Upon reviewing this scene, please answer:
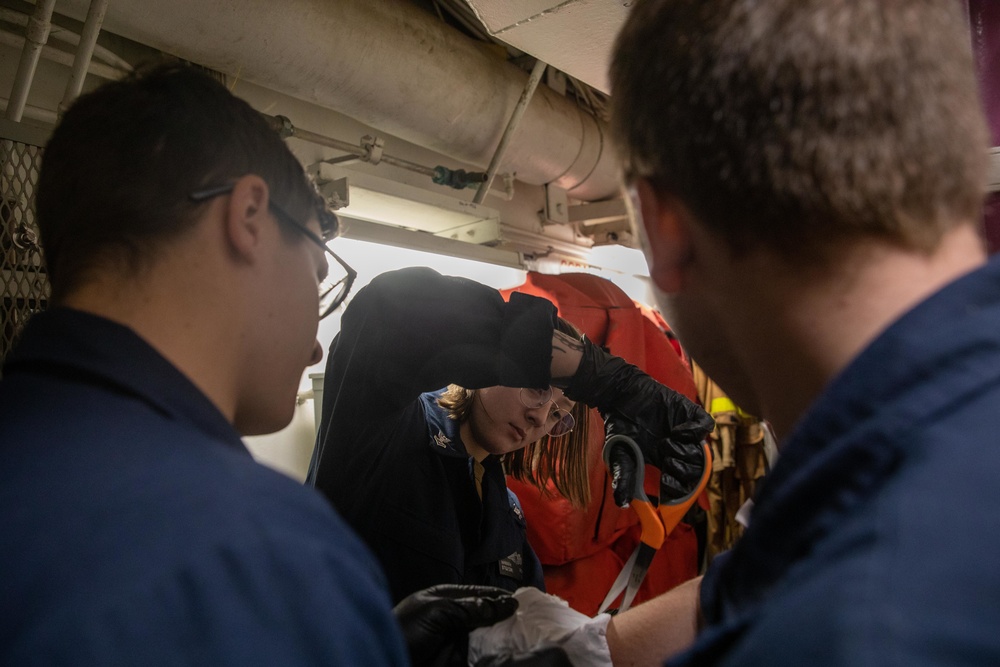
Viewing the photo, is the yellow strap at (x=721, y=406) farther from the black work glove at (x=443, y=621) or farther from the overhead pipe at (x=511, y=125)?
the black work glove at (x=443, y=621)

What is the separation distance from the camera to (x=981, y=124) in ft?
1.89

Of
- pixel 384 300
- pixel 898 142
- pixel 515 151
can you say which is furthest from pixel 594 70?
pixel 898 142

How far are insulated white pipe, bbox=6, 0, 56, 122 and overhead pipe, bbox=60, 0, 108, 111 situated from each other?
0.06 metres

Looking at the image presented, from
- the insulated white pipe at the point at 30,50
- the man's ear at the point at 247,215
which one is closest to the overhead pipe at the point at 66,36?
the insulated white pipe at the point at 30,50

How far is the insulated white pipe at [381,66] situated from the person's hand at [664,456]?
4.17 ft

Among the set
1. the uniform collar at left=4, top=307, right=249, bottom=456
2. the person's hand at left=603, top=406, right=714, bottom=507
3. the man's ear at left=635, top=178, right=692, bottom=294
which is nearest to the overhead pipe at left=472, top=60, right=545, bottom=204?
the person's hand at left=603, top=406, right=714, bottom=507

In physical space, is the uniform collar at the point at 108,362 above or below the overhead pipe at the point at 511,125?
below

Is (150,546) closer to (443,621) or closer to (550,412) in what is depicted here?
(443,621)

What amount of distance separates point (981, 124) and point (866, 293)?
22cm

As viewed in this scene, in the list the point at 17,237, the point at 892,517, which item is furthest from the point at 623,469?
the point at 17,237

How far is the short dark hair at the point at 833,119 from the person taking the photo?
1.71 ft

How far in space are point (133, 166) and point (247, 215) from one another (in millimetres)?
140

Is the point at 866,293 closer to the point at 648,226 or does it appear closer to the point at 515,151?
the point at 648,226

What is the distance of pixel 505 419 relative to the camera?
5.94 feet
